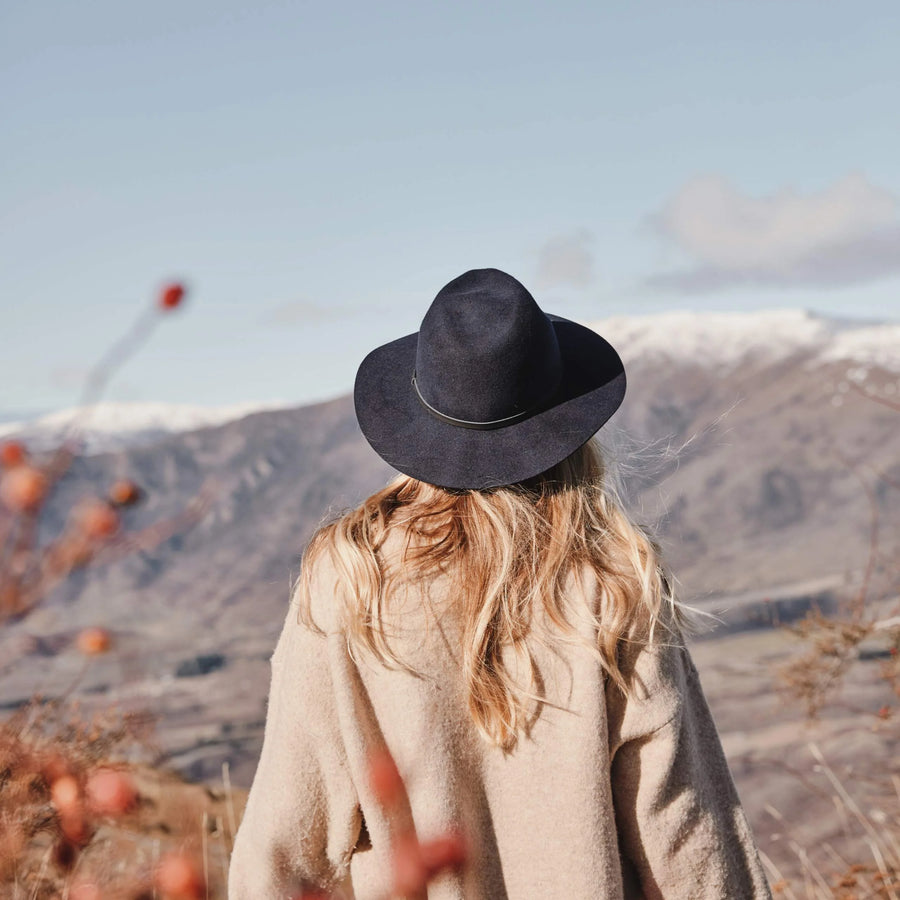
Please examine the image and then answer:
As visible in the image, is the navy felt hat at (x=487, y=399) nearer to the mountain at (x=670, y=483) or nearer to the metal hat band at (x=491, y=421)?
the metal hat band at (x=491, y=421)

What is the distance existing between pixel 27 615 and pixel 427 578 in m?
0.73

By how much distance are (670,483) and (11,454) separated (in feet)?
103

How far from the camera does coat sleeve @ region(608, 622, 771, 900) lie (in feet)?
3.78

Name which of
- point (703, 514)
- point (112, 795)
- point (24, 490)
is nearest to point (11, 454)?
point (24, 490)

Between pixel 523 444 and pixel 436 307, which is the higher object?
pixel 436 307

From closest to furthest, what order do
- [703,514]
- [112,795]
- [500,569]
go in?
[112,795] → [500,569] → [703,514]

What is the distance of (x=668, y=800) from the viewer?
118 cm

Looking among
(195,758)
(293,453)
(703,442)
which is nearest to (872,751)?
(195,758)

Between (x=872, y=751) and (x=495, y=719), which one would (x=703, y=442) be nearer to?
(x=495, y=719)

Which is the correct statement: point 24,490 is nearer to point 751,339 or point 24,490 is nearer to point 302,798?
point 302,798

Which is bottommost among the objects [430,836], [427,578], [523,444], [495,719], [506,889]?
[506,889]

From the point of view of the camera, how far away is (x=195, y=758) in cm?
2628

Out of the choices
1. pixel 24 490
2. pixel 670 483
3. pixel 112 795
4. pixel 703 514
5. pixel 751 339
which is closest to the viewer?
pixel 24 490

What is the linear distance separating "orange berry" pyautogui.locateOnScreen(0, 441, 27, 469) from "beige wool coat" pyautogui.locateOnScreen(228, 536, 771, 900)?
2.24ft
